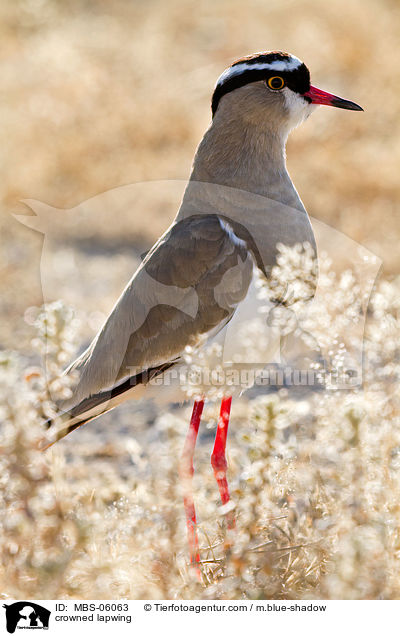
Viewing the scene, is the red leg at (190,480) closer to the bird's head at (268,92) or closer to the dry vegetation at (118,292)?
the dry vegetation at (118,292)

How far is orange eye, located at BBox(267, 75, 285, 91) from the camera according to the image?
242cm

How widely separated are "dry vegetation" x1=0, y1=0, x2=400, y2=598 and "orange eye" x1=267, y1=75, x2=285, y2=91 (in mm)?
934

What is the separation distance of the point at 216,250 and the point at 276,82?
0.66 meters

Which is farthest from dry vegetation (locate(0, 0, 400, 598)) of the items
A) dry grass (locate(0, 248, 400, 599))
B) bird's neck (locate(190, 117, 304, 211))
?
bird's neck (locate(190, 117, 304, 211))

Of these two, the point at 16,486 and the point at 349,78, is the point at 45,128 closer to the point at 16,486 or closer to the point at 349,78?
the point at 349,78

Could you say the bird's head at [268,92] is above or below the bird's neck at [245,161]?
above

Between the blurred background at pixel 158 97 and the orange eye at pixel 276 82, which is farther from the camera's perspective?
the blurred background at pixel 158 97

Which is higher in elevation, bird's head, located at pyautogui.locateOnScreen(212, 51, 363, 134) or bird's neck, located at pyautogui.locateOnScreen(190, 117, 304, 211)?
bird's head, located at pyautogui.locateOnScreen(212, 51, 363, 134)
